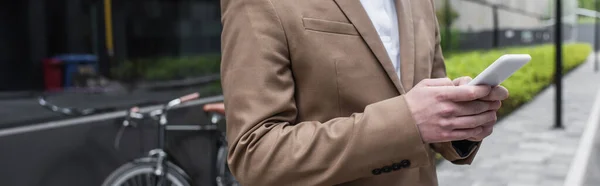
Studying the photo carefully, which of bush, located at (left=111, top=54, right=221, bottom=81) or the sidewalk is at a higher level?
bush, located at (left=111, top=54, right=221, bottom=81)

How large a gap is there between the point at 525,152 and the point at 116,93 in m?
5.01

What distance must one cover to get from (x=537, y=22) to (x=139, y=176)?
81.2 feet

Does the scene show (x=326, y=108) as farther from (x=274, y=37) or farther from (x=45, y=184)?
(x=45, y=184)

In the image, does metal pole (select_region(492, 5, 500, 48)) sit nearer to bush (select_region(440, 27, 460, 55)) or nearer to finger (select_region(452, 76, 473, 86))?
bush (select_region(440, 27, 460, 55))

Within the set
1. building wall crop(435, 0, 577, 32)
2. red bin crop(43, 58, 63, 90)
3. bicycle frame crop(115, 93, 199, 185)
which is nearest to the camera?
bicycle frame crop(115, 93, 199, 185)

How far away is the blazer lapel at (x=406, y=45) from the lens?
1399 millimetres

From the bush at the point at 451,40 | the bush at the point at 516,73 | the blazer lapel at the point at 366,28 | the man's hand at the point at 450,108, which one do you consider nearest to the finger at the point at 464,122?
the man's hand at the point at 450,108

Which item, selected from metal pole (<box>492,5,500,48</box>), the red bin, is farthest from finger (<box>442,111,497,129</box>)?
metal pole (<box>492,5,500,48</box>)

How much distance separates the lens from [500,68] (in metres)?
1.07

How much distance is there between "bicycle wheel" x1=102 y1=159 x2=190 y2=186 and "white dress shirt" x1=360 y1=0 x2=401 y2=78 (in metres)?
3.11

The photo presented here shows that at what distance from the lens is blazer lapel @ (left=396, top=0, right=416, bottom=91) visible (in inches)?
55.1

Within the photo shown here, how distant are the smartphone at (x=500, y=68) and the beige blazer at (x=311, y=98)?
0.43 ft

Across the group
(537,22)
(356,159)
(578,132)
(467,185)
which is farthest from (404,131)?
(537,22)

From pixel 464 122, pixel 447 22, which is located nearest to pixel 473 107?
pixel 464 122
